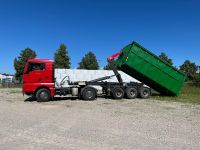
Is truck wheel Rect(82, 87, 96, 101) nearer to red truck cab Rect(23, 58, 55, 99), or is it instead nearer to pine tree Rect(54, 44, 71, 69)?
red truck cab Rect(23, 58, 55, 99)

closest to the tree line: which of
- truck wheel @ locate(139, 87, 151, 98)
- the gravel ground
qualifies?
truck wheel @ locate(139, 87, 151, 98)

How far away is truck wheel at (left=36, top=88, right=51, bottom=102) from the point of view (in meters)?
16.2

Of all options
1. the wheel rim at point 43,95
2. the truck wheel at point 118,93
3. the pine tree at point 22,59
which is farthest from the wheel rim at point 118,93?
the pine tree at point 22,59

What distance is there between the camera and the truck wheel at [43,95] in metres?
16.2

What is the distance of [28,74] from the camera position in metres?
15.9

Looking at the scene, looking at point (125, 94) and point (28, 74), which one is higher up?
point (28, 74)

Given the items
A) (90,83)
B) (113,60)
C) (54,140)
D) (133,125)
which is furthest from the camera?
(113,60)

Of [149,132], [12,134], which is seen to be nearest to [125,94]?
[149,132]

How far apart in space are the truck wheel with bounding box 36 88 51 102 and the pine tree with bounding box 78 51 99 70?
196 feet

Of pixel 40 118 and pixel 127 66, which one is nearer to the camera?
pixel 40 118

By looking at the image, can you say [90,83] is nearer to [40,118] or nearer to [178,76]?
[178,76]

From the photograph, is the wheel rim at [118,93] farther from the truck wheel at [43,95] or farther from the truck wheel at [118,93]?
the truck wheel at [43,95]

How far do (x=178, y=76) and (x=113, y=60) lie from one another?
4837 millimetres

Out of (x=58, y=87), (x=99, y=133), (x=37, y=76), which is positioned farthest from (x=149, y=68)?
(x=99, y=133)
